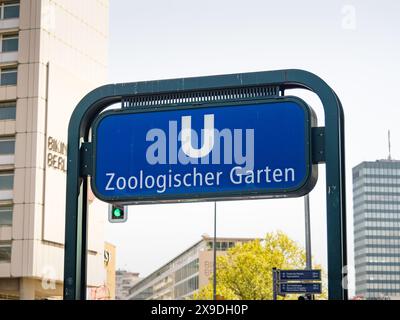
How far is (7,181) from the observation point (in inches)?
2287

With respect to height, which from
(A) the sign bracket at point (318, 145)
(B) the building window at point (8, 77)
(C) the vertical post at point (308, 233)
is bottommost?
(A) the sign bracket at point (318, 145)

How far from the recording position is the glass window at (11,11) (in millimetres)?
60750

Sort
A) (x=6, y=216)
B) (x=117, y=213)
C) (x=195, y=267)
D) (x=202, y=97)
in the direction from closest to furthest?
(x=202, y=97) → (x=117, y=213) → (x=6, y=216) → (x=195, y=267)

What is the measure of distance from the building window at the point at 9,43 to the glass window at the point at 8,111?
4.15 m

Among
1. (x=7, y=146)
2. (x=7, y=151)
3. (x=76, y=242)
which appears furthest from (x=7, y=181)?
(x=76, y=242)

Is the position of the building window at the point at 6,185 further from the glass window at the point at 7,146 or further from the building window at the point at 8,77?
the building window at the point at 8,77

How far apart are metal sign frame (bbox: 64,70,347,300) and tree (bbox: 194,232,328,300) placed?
48710 mm

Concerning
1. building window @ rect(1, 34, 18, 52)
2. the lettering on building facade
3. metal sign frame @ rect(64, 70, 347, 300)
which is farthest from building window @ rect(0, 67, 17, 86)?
metal sign frame @ rect(64, 70, 347, 300)

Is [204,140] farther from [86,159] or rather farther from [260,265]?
[260,265]

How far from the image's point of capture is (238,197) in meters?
10.6

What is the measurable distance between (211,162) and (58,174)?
49.9m

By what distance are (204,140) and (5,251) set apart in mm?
47940

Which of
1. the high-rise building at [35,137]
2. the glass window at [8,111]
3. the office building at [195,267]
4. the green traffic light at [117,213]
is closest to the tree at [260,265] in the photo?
the high-rise building at [35,137]
